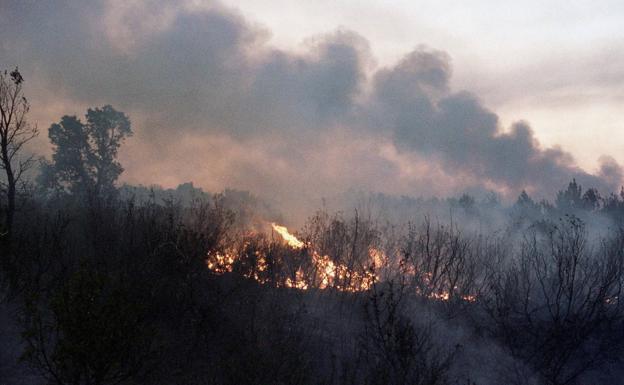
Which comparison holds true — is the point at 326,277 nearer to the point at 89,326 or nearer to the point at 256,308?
the point at 256,308

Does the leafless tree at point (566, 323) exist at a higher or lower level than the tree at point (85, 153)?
lower

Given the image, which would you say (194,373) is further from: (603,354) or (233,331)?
(603,354)

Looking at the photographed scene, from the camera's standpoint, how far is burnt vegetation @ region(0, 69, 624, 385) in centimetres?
848

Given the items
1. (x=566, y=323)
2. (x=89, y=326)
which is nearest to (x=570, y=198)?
(x=566, y=323)

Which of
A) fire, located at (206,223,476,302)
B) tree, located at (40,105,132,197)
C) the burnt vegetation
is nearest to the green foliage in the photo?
the burnt vegetation

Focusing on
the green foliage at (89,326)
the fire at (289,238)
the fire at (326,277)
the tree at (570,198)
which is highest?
the tree at (570,198)

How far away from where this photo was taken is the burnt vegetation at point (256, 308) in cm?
848

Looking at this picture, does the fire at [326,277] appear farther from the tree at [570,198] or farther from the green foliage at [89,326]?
the tree at [570,198]

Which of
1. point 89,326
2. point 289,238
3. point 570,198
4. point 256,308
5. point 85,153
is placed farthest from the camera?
point 570,198

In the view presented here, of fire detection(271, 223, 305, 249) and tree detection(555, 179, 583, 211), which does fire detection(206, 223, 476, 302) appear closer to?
fire detection(271, 223, 305, 249)

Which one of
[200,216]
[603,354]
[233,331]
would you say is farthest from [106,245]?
[603,354]

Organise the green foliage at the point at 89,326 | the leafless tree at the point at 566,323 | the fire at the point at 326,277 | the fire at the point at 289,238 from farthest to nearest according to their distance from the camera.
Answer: the fire at the point at 289,238
the fire at the point at 326,277
the leafless tree at the point at 566,323
the green foliage at the point at 89,326

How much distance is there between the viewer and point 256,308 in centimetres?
1928

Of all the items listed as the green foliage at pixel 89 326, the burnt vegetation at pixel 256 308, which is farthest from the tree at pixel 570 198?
the green foliage at pixel 89 326
